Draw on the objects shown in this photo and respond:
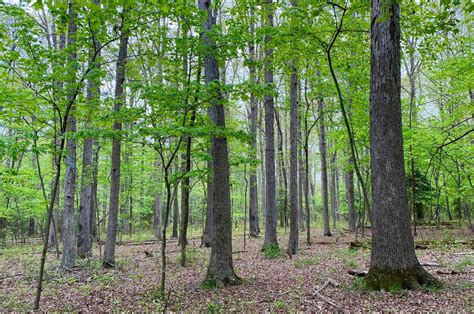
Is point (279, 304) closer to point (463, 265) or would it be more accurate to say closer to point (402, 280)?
point (402, 280)

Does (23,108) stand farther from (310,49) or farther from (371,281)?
Result: (371,281)

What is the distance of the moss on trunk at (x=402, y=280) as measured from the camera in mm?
5152

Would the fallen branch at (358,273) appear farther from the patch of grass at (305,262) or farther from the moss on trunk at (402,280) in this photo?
the patch of grass at (305,262)

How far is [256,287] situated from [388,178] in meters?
3.34

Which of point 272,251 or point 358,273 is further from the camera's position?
point 272,251

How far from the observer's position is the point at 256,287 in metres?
6.49

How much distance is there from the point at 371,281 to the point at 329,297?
0.77 metres

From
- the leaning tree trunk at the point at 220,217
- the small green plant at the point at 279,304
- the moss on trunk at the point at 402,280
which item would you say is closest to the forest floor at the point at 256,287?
the small green plant at the point at 279,304

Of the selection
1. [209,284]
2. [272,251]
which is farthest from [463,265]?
[209,284]

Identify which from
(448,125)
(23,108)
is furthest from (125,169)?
(448,125)

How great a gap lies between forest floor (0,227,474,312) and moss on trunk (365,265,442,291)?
0.15m

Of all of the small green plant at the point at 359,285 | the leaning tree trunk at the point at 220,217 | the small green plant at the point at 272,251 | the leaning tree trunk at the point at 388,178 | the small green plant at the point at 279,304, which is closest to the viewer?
the small green plant at the point at 279,304

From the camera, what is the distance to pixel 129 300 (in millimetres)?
6121

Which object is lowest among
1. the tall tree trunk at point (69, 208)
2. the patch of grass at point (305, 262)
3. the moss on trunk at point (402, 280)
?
the patch of grass at point (305, 262)
